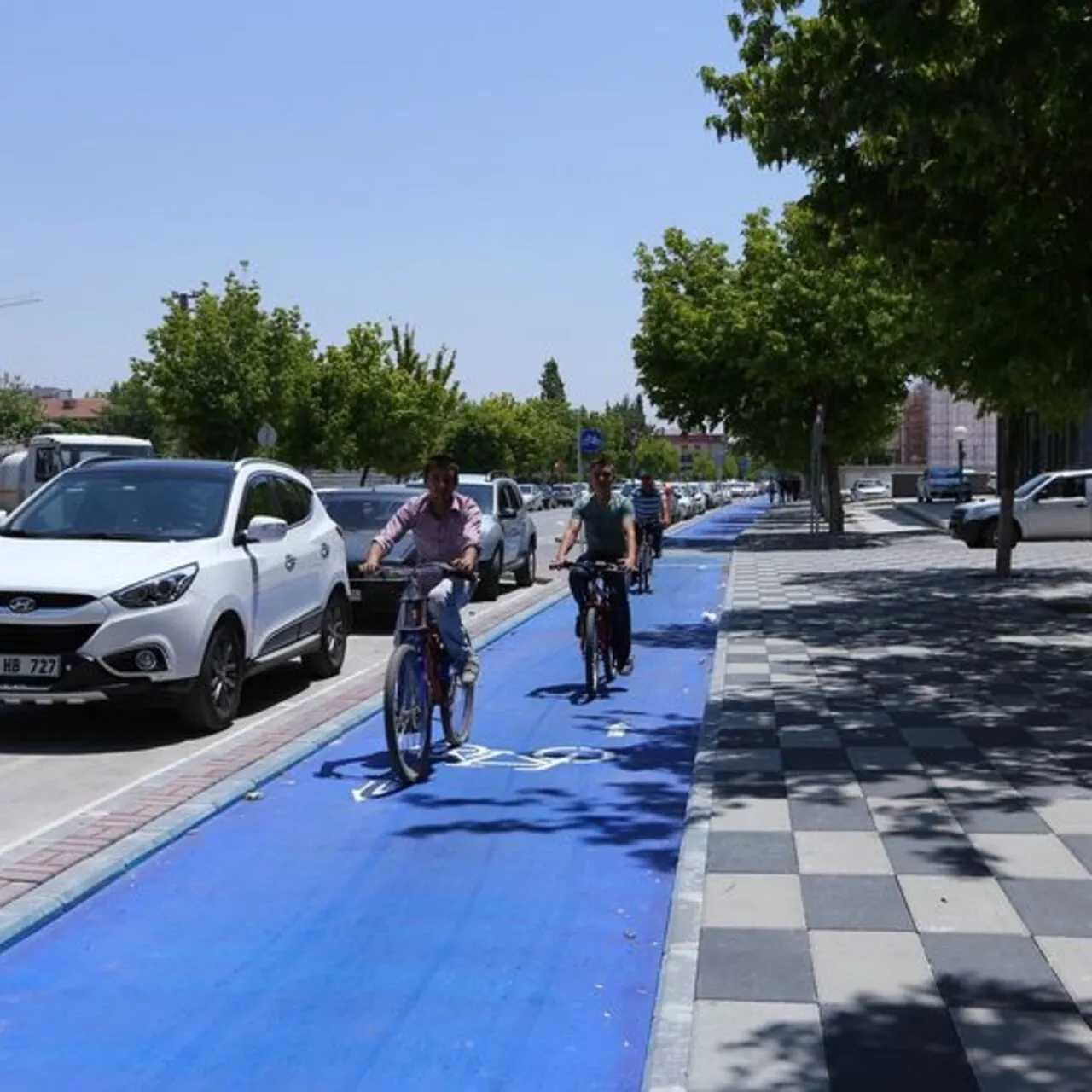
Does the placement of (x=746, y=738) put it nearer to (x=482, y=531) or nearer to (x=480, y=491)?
(x=482, y=531)

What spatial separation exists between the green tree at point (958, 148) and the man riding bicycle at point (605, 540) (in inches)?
113

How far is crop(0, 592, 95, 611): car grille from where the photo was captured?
743 cm

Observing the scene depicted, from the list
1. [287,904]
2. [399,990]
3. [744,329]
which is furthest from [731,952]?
[744,329]

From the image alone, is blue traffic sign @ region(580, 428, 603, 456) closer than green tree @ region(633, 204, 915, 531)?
No

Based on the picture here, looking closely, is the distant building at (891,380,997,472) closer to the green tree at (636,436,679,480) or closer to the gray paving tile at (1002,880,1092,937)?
the green tree at (636,436,679,480)

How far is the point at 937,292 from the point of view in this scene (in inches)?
449

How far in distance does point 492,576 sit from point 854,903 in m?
13.0

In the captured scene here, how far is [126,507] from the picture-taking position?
877 cm

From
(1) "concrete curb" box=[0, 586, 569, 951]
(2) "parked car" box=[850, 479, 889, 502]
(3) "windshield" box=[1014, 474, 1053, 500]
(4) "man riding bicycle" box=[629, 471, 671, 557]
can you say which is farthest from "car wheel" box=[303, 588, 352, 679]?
(2) "parked car" box=[850, 479, 889, 502]

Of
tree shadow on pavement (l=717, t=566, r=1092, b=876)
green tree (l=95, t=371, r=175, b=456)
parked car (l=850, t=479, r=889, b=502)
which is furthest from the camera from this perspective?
green tree (l=95, t=371, r=175, b=456)

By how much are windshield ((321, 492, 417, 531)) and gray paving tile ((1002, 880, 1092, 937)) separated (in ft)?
35.8

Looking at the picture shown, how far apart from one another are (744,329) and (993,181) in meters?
21.1

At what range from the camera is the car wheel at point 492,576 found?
17.3 metres

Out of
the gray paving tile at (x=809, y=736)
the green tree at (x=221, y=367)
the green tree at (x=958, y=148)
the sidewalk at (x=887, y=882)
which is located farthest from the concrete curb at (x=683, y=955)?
the green tree at (x=221, y=367)
